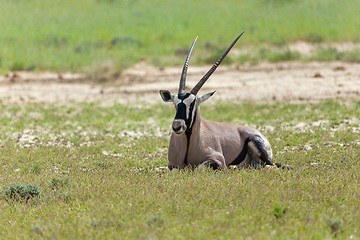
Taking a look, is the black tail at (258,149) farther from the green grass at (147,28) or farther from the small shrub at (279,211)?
the green grass at (147,28)

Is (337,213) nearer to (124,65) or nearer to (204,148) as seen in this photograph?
(204,148)

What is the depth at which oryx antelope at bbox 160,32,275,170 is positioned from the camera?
29.8 ft

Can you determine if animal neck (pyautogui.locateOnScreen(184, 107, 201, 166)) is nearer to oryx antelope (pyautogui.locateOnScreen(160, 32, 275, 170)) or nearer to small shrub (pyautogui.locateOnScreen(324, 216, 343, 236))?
oryx antelope (pyautogui.locateOnScreen(160, 32, 275, 170))

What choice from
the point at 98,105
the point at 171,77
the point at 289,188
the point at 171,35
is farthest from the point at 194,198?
the point at 171,35

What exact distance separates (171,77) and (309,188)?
15.8m

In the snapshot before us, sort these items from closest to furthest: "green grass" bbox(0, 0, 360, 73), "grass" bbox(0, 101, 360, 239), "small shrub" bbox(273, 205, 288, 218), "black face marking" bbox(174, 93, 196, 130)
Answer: "grass" bbox(0, 101, 360, 239) → "small shrub" bbox(273, 205, 288, 218) → "black face marking" bbox(174, 93, 196, 130) → "green grass" bbox(0, 0, 360, 73)

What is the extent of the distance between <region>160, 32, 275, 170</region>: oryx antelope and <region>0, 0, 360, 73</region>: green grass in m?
14.5

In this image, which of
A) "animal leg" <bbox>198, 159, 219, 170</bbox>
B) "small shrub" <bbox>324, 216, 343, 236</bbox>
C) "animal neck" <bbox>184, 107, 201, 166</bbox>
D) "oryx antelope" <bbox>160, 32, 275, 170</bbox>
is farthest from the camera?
"animal neck" <bbox>184, 107, 201, 166</bbox>

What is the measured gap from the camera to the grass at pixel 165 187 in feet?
20.0

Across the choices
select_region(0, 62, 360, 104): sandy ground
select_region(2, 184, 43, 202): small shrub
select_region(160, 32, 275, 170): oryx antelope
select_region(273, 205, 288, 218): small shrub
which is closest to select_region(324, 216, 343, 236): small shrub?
select_region(273, 205, 288, 218): small shrub

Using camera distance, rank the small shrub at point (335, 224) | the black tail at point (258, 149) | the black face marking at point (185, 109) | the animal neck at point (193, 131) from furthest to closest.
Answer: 1. the black tail at point (258, 149)
2. the animal neck at point (193, 131)
3. the black face marking at point (185, 109)
4. the small shrub at point (335, 224)

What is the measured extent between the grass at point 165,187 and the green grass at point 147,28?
442 inches

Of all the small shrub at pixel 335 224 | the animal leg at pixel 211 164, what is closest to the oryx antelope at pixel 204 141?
the animal leg at pixel 211 164

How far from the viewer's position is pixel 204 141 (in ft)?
31.5
